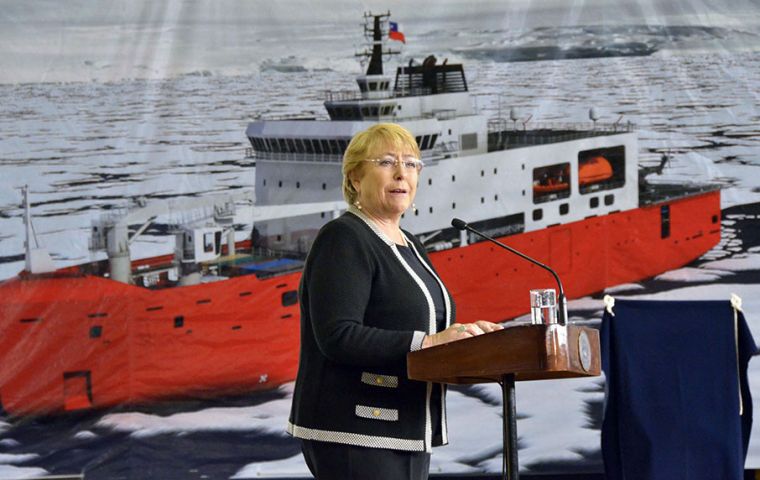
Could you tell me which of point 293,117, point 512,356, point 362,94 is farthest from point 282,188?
point 512,356

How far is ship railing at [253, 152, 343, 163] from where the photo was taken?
424cm

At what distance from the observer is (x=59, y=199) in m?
4.12

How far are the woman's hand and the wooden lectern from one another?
0.13 feet

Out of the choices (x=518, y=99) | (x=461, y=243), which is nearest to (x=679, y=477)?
(x=461, y=243)

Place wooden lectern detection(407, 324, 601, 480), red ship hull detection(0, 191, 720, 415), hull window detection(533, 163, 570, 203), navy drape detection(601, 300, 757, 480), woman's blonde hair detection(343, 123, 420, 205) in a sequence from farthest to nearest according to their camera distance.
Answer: hull window detection(533, 163, 570, 203), red ship hull detection(0, 191, 720, 415), navy drape detection(601, 300, 757, 480), woman's blonde hair detection(343, 123, 420, 205), wooden lectern detection(407, 324, 601, 480)

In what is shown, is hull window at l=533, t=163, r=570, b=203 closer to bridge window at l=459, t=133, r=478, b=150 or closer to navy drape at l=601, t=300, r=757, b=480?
bridge window at l=459, t=133, r=478, b=150

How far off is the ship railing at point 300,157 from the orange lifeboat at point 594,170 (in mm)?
974

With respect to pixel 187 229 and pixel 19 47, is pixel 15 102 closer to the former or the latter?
pixel 19 47

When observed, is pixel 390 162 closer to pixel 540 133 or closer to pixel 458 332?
pixel 458 332

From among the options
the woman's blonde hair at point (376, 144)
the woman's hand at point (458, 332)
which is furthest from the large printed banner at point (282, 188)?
the woman's hand at point (458, 332)

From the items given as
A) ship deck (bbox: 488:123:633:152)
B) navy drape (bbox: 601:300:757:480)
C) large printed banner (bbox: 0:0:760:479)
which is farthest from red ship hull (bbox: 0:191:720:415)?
navy drape (bbox: 601:300:757:480)

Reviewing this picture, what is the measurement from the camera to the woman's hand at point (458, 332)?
5.72 feet

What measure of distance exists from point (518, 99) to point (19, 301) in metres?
2.06

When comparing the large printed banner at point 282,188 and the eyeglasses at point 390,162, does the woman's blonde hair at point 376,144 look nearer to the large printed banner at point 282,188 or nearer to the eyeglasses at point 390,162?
the eyeglasses at point 390,162
